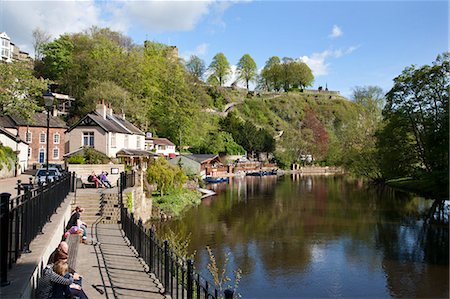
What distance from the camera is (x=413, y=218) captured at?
3231 centimetres

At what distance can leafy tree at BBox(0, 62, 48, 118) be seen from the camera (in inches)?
1035

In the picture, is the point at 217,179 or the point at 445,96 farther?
the point at 217,179

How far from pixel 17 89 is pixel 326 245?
2299 cm

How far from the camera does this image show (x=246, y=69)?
142500mm

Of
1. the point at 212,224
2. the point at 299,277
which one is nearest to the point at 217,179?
the point at 212,224

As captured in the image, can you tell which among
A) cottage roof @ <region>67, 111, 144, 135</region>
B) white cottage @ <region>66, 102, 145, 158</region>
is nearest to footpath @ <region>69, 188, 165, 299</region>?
white cottage @ <region>66, 102, 145, 158</region>

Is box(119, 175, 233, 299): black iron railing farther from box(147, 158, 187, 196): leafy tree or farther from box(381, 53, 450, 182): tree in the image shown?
box(381, 53, 450, 182): tree

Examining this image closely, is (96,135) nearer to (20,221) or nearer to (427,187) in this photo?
(20,221)

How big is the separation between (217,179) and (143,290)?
56.4m

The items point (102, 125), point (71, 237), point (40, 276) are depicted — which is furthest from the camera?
point (102, 125)

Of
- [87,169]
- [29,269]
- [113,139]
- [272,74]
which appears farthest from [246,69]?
[29,269]

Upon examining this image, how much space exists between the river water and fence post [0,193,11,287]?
1210 cm

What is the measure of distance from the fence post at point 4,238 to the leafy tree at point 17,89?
23.1 m

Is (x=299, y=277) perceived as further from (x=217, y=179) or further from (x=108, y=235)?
(x=217, y=179)
